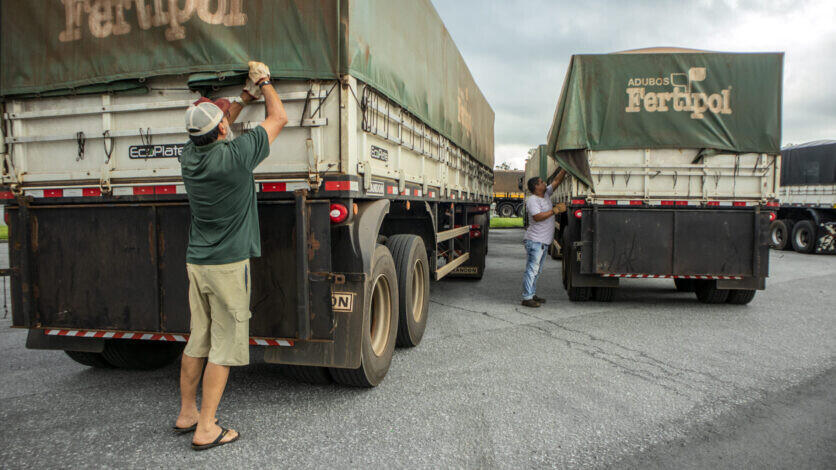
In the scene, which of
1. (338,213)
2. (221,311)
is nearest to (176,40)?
(338,213)

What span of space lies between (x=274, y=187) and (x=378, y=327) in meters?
1.47

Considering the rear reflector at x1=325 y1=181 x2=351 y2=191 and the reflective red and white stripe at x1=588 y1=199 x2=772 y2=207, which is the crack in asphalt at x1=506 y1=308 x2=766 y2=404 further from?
the rear reflector at x1=325 y1=181 x2=351 y2=191

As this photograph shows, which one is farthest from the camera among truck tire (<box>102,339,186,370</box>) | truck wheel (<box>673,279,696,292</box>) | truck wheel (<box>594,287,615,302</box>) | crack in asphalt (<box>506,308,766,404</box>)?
truck wheel (<box>673,279,696,292</box>)

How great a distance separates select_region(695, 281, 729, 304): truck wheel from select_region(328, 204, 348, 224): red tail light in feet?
19.1

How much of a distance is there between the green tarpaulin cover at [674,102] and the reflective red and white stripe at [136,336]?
489cm

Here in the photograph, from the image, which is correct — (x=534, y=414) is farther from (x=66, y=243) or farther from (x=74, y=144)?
(x=74, y=144)

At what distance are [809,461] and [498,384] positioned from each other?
190 centimetres

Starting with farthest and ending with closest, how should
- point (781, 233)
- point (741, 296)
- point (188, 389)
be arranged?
point (781, 233)
point (741, 296)
point (188, 389)

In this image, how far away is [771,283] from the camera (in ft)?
30.0

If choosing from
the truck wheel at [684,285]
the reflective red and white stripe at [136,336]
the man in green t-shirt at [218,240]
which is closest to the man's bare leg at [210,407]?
the man in green t-shirt at [218,240]

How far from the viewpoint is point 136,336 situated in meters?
3.48

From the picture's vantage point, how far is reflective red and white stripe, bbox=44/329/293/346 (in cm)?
334

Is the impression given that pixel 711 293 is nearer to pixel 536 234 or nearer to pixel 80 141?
pixel 536 234

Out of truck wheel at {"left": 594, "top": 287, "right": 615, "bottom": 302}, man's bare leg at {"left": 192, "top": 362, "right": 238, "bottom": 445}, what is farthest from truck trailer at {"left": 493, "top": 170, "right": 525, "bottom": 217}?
man's bare leg at {"left": 192, "top": 362, "right": 238, "bottom": 445}
